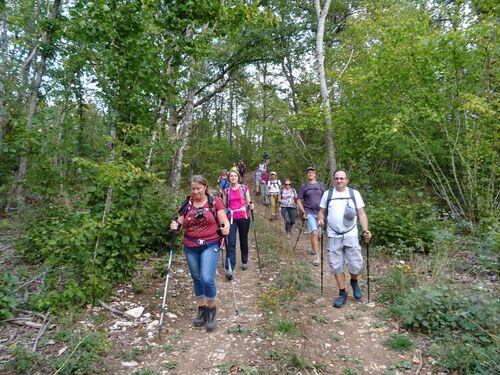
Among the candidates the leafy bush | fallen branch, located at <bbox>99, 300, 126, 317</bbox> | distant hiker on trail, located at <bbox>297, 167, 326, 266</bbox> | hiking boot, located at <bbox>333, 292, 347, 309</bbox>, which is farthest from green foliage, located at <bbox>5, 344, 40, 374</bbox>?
distant hiker on trail, located at <bbox>297, 167, 326, 266</bbox>

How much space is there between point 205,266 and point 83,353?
1688 mm

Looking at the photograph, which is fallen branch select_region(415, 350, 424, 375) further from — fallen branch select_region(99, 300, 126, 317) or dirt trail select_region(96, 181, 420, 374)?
fallen branch select_region(99, 300, 126, 317)

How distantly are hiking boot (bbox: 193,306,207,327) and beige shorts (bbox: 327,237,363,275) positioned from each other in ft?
7.31

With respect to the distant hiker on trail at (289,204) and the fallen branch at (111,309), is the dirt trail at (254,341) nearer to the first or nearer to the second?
the fallen branch at (111,309)

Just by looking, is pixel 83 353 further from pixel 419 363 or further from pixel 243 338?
pixel 419 363

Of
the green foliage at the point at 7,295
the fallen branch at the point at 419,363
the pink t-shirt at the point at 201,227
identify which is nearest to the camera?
the fallen branch at the point at 419,363

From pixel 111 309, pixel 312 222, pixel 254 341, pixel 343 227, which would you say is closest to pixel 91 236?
pixel 111 309

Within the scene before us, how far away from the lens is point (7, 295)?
4.04 meters

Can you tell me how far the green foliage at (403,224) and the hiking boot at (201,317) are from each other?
500 cm

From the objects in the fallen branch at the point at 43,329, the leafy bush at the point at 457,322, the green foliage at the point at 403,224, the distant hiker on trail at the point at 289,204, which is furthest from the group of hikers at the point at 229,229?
the green foliage at the point at 403,224

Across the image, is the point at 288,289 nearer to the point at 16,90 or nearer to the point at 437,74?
the point at 437,74

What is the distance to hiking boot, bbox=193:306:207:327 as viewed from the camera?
4.55 m

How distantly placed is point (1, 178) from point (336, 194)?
360 inches

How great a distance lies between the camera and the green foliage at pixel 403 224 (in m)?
7.45
